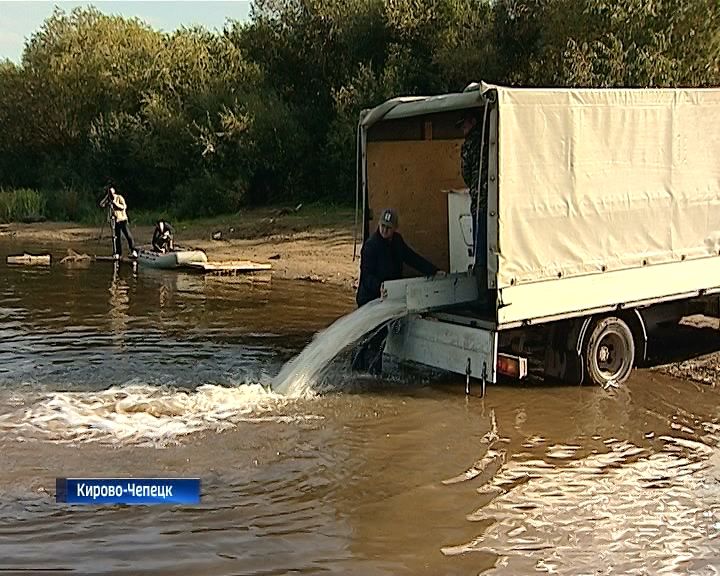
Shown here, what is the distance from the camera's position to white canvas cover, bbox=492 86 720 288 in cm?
868

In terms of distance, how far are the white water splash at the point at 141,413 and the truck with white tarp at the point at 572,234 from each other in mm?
1747

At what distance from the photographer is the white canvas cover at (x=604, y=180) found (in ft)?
28.5

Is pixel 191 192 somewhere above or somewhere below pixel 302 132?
→ below

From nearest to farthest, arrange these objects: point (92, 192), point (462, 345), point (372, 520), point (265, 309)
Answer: point (372, 520) → point (462, 345) → point (265, 309) → point (92, 192)

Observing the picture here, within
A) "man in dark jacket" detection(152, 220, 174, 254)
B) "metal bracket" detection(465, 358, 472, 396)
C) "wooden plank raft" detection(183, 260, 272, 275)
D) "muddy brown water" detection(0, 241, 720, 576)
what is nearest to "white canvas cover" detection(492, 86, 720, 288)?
"metal bracket" detection(465, 358, 472, 396)

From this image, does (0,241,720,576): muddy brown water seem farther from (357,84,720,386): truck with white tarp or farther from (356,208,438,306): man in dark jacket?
(356,208,438,306): man in dark jacket

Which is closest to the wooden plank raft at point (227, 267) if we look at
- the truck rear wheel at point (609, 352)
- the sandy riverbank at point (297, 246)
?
the sandy riverbank at point (297, 246)

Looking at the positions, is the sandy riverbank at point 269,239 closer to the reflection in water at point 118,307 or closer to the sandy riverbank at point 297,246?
the sandy riverbank at point 297,246

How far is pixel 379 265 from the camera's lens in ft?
33.8

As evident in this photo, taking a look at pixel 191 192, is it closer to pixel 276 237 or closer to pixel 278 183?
pixel 278 183

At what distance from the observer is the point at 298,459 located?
751 cm

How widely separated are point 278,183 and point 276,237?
7.33 metres

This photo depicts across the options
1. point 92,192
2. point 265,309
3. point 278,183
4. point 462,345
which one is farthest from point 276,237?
point 462,345

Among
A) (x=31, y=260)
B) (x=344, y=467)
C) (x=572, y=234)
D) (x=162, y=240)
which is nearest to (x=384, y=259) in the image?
(x=572, y=234)
